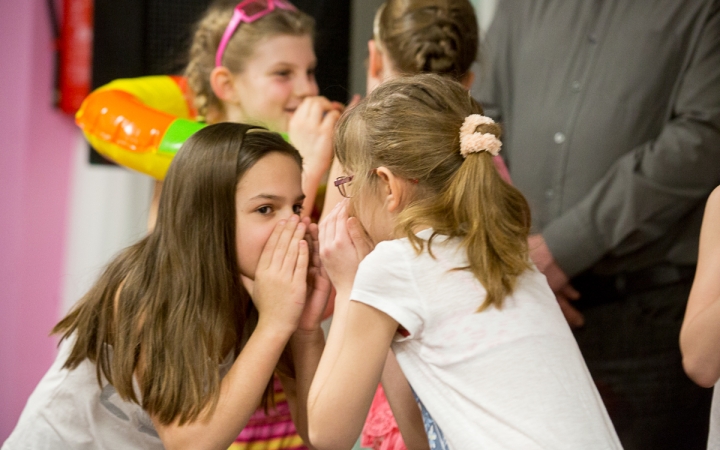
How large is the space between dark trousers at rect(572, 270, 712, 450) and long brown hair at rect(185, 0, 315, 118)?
3.06 ft

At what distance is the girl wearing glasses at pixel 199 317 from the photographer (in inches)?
46.0

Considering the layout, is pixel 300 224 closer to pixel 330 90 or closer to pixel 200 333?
pixel 200 333

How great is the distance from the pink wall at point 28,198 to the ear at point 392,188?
147 cm

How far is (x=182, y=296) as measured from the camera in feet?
4.02

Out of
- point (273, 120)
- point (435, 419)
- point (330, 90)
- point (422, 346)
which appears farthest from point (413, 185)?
point (330, 90)

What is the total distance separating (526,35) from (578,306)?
2.26ft

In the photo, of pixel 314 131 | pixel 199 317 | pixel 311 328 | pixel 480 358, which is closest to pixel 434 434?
pixel 480 358

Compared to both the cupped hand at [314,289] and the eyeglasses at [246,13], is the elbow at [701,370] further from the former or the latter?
the eyeglasses at [246,13]

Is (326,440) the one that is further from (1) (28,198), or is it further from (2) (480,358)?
(1) (28,198)

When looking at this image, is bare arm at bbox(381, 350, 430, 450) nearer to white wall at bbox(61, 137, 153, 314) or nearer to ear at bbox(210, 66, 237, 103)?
ear at bbox(210, 66, 237, 103)

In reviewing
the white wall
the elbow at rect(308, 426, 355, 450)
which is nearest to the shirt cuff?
the elbow at rect(308, 426, 355, 450)

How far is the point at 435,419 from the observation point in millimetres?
1046

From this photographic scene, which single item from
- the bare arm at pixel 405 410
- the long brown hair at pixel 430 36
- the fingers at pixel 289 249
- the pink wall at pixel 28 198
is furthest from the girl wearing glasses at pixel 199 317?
the pink wall at pixel 28 198

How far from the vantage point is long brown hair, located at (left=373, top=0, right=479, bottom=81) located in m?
1.56
